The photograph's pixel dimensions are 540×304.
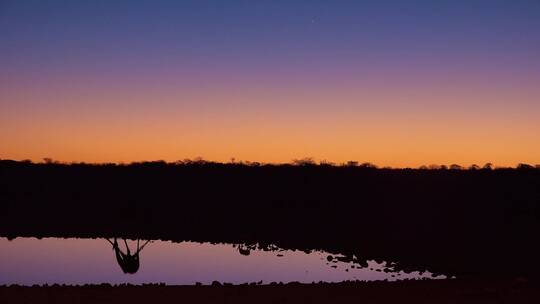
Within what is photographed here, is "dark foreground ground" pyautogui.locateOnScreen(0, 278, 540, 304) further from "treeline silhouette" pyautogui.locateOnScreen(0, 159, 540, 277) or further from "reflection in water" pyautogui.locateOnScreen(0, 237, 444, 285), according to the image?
"treeline silhouette" pyautogui.locateOnScreen(0, 159, 540, 277)

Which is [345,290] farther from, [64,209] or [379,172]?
[379,172]

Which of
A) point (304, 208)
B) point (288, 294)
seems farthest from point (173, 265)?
point (304, 208)

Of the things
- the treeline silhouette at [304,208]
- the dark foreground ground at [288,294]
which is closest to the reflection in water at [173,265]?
the treeline silhouette at [304,208]

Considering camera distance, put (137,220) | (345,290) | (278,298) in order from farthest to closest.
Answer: (137,220) → (345,290) → (278,298)

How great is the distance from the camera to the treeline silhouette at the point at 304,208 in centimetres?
3022

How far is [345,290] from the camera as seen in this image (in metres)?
13.5

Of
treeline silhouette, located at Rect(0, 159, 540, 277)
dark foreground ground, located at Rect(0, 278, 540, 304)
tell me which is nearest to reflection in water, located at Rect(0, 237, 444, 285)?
treeline silhouette, located at Rect(0, 159, 540, 277)

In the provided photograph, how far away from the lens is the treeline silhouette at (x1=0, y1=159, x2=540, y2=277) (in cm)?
3022

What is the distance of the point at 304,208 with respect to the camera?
45.4 m

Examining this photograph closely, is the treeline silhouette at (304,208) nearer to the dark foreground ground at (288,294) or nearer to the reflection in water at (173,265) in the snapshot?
the reflection in water at (173,265)

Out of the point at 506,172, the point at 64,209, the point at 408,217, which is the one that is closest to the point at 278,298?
the point at 408,217

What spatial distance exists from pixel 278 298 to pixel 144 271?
420 inches

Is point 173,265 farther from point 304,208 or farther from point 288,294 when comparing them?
point 304,208

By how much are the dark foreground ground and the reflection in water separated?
Answer: 6.89 meters
